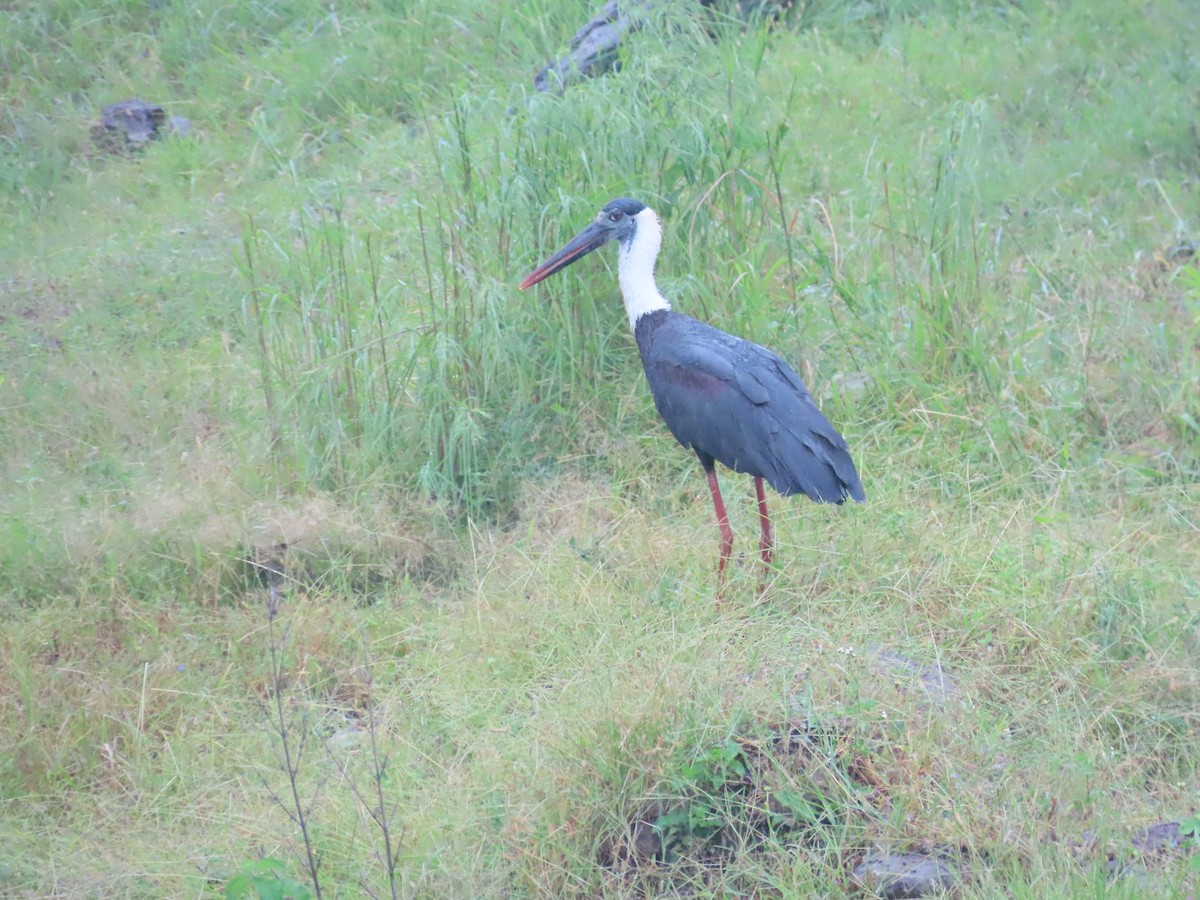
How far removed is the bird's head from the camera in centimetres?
447

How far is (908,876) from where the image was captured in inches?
108

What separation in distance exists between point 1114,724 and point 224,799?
2325 mm

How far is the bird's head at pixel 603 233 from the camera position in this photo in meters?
4.47

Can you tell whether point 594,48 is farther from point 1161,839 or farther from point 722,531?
point 1161,839

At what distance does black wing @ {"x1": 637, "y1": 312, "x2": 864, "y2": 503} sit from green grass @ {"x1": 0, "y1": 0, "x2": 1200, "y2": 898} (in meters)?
0.33

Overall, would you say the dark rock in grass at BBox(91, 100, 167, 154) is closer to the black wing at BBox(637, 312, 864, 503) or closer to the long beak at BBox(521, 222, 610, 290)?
the long beak at BBox(521, 222, 610, 290)

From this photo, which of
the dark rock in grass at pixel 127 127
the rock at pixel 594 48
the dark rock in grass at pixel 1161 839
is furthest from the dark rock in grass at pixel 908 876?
the dark rock in grass at pixel 127 127

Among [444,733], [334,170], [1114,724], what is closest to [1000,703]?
[1114,724]

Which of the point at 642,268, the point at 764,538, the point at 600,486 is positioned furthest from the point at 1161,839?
the point at 642,268

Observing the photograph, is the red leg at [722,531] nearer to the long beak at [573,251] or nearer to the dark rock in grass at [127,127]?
the long beak at [573,251]

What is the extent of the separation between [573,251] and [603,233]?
13 centimetres

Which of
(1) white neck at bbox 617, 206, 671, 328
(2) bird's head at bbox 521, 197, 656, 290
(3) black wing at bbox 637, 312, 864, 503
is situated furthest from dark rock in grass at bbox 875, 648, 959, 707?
(2) bird's head at bbox 521, 197, 656, 290

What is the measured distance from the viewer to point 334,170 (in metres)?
6.99

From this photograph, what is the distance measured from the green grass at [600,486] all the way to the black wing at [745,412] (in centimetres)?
33
